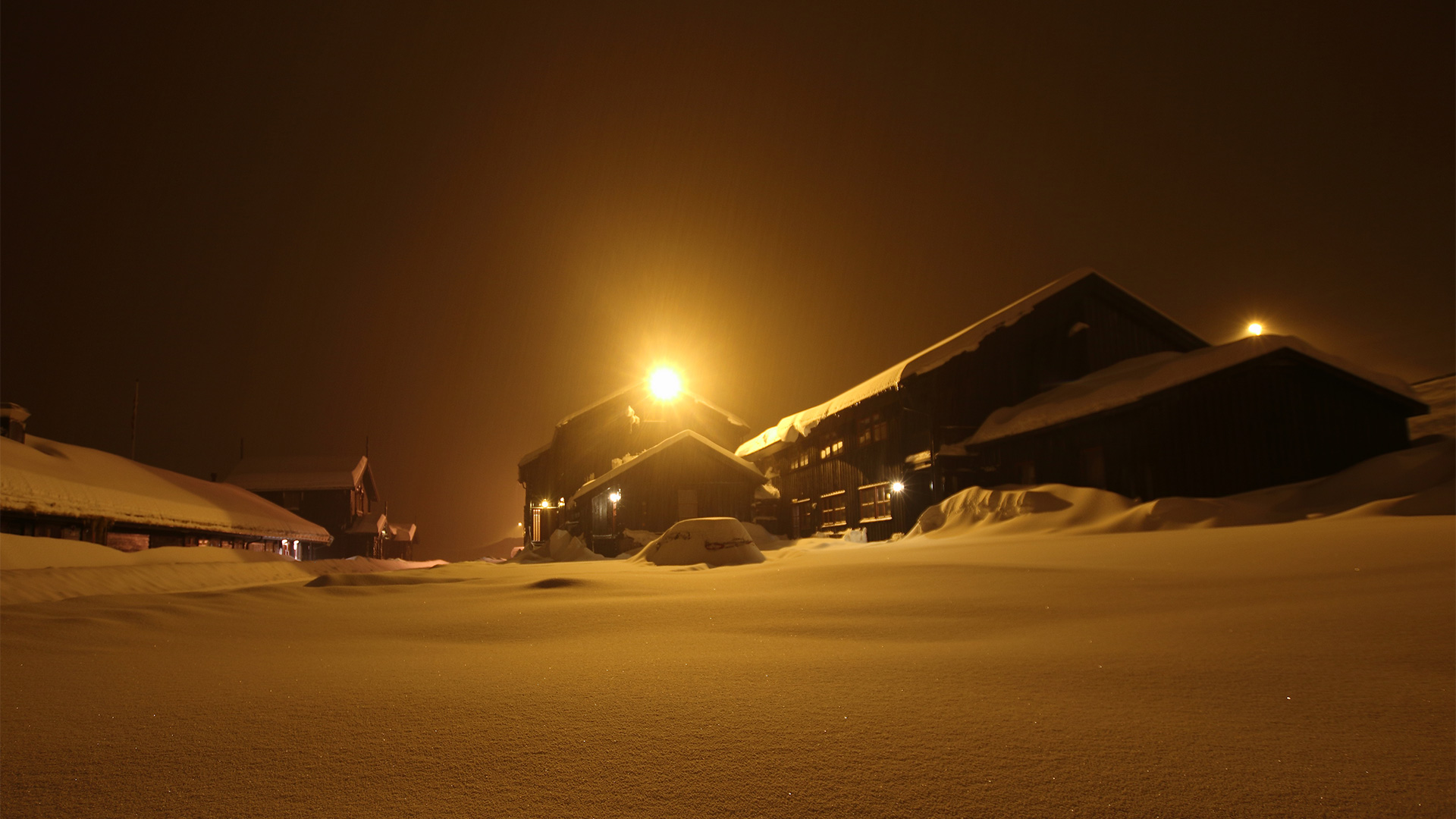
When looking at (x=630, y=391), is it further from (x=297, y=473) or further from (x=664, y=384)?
(x=297, y=473)

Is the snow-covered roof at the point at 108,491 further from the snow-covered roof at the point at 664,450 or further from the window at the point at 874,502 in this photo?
the window at the point at 874,502

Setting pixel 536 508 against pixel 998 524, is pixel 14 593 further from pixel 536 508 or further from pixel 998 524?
pixel 536 508

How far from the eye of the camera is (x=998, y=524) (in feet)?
46.3

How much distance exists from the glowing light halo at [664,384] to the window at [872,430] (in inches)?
533

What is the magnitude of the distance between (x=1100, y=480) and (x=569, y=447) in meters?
24.9

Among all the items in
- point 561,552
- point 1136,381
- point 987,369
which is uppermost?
point 987,369

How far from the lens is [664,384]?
36.6 m

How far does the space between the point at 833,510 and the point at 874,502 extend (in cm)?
333

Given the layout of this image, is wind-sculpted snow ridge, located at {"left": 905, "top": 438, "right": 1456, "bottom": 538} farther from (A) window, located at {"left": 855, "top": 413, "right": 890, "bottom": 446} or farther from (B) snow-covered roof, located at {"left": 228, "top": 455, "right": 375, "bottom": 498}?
(B) snow-covered roof, located at {"left": 228, "top": 455, "right": 375, "bottom": 498}

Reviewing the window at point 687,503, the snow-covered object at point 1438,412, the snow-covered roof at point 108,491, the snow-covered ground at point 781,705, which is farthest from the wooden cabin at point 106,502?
the snow-covered object at point 1438,412

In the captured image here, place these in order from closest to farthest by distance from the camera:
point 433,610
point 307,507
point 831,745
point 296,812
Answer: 1. point 296,812
2. point 831,745
3. point 433,610
4. point 307,507

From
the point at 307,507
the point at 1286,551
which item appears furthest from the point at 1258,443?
the point at 307,507

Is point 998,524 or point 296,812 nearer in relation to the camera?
point 296,812

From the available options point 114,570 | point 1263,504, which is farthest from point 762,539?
point 114,570
